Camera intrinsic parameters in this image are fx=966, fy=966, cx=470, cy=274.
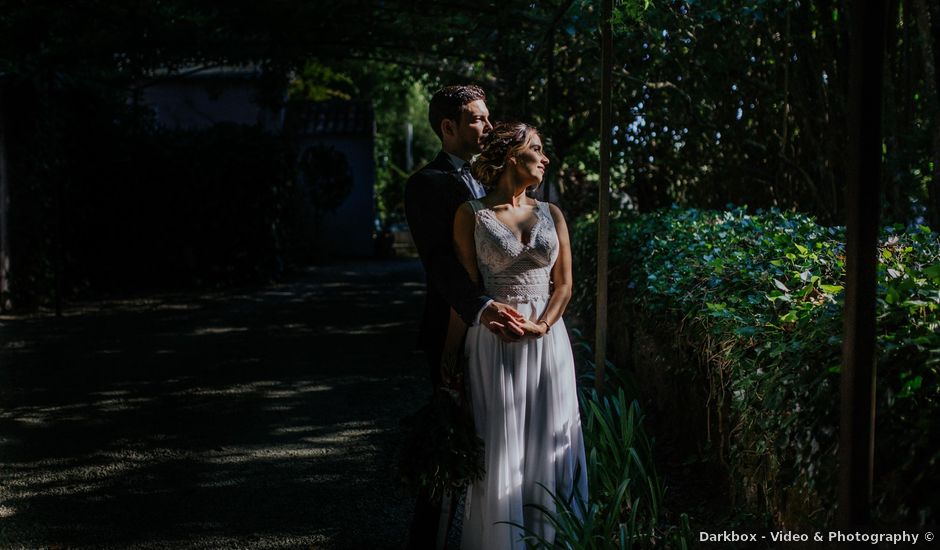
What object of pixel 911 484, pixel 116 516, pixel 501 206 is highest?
pixel 501 206

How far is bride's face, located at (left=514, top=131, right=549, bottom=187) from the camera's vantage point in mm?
3740

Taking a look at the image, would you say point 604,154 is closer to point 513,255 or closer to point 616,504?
point 513,255

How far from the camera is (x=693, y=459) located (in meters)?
4.99

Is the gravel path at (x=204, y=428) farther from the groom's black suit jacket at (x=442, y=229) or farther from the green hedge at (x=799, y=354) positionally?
the green hedge at (x=799, y=354)

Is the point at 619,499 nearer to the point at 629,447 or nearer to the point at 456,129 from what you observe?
the point at 629,447

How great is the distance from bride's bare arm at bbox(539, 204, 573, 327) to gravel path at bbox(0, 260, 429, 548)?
0.92 m

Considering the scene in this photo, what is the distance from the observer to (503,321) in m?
3.71

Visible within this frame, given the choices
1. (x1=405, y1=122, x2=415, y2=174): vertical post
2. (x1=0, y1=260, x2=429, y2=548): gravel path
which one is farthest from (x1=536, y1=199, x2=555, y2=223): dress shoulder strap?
(x1=405, y1=122, x2=415, y2=174): vertical post

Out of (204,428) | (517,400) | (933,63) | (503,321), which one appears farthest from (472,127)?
(933,63)

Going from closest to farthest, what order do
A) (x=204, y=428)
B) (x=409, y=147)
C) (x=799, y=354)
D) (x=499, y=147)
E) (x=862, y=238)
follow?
(x=862, y=238) → (x=799, y=354) → (x=499, y=147) → (x=204, y=428) → (x=409, y=147)

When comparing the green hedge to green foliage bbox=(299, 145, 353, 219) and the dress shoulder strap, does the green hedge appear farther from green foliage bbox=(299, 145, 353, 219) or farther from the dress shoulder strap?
Result: green foliage bbox=(299, 145, 353, 219)

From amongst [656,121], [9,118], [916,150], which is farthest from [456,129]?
[9,118]

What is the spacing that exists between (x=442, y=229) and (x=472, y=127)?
0.45 m

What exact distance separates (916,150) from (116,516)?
6.96 m
